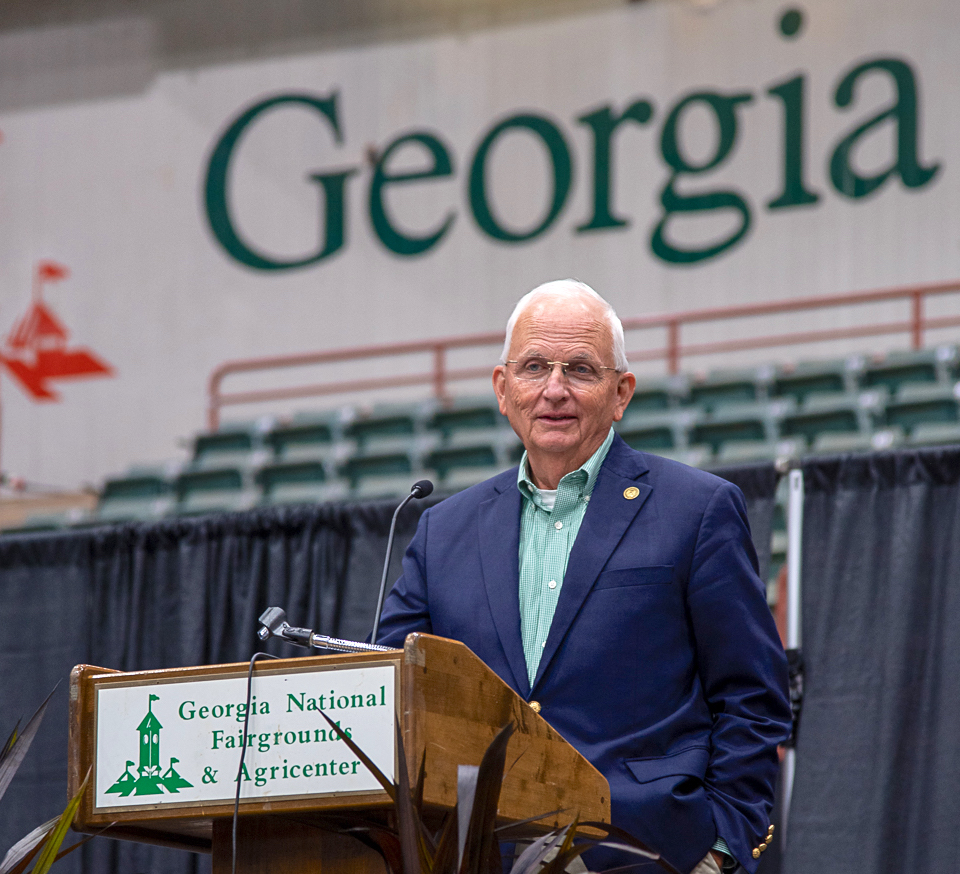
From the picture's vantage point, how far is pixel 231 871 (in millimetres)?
1808

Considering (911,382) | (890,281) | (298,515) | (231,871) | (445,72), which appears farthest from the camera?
(445,72)

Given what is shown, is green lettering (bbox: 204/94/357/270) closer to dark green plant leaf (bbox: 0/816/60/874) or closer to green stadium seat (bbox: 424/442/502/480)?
green stadium seat (bbox: 424/442/502/480)

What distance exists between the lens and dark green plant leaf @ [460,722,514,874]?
157 centimetres

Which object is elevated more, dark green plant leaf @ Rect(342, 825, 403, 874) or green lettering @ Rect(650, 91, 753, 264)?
green lettering @ Rect(650, 91, 753, 264)

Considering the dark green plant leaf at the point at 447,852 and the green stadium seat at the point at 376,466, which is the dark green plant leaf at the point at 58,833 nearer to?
the dark green plant leaf at the point at 447,852

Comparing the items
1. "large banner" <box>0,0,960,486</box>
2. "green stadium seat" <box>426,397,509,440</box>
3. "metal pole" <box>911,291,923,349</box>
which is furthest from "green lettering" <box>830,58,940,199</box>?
"green stadium seat" <box>426,397,509,440</box>

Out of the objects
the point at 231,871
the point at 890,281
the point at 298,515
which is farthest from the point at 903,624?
the point at 890,281

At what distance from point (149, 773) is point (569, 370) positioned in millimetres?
904

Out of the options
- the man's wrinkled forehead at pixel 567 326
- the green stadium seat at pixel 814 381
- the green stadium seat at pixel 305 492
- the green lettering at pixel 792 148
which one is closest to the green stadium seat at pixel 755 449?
the green stadium seat at pixel 814 381

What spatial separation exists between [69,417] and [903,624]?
8.34m

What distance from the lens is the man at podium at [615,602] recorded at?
2.05 m

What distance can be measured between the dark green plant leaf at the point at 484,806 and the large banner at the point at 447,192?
8.12 m

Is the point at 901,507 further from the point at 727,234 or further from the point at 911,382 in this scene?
the point at 727,234

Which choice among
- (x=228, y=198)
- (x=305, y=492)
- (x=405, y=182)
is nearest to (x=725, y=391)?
(x=305, y=492)
